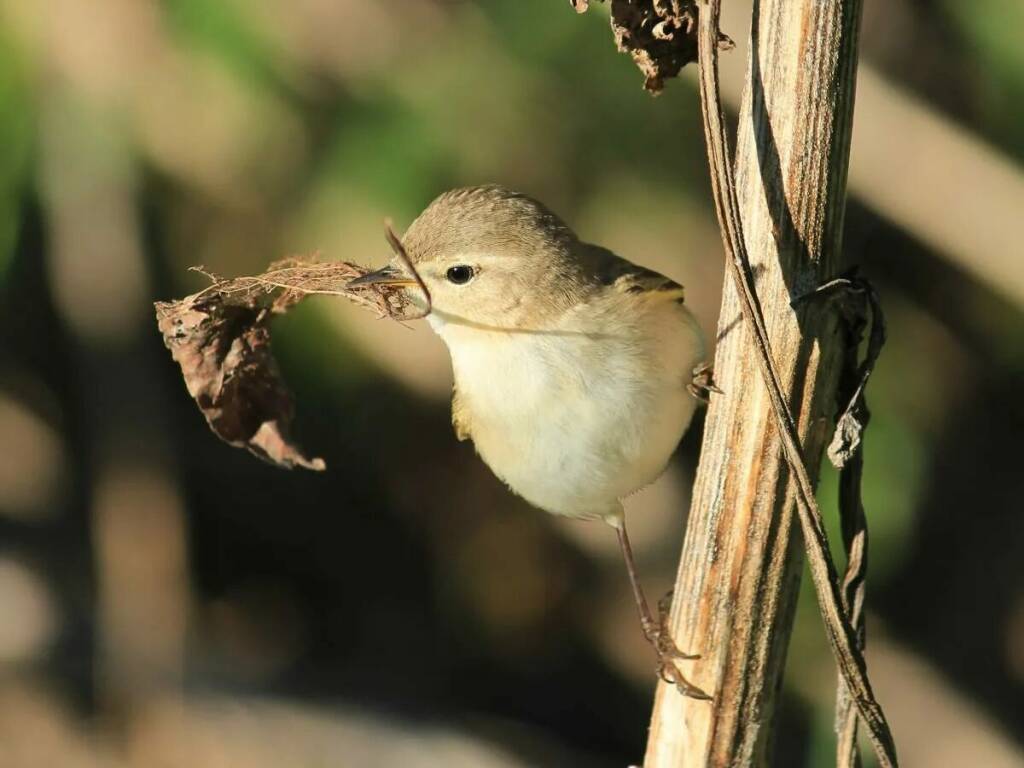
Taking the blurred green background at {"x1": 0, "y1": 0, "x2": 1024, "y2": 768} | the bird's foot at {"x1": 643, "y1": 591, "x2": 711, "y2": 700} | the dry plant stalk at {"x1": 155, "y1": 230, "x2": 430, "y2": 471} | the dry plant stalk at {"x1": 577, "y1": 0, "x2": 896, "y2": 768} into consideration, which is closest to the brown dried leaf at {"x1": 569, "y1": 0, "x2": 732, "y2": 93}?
the dry plant stalk at {"x1": 577, "y1": 0, "x2": 896, "y2": 768}

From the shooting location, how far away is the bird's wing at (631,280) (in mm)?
2066

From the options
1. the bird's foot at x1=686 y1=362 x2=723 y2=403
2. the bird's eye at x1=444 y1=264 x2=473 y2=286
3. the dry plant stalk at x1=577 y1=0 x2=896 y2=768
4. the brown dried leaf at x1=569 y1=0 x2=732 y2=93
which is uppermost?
the brown dried leaf at x1=569 y1=0 x2=732 y2=93

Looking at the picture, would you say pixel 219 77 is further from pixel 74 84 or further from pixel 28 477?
pixel 28 477

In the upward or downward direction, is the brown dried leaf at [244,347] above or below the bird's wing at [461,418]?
below

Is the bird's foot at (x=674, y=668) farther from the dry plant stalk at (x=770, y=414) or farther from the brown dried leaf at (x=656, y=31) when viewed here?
the brown dried leaf at (x=656, y=31)

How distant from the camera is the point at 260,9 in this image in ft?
10.7

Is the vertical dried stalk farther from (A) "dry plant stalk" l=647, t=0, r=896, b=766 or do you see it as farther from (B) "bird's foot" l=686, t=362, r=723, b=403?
(B) "bird's foot" l=686, t=362, r=723, b=403

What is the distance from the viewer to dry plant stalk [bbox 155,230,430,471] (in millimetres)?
1624

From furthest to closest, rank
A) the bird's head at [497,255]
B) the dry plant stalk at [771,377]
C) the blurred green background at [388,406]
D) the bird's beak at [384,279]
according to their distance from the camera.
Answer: the blurred green background at [388,406], the bird's head at [497,255], the bird's beak at [384,279], the dry plant stalk at [771,377]

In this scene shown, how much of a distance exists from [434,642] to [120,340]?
1.44 metres

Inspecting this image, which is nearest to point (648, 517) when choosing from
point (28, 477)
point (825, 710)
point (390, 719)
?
point (825, 710)

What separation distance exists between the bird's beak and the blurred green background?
46.4 inches

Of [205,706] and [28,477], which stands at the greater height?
[28,477]

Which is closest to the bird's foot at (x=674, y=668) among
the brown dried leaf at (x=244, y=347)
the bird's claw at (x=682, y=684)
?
the bird's claw at (x=682, y=684)
